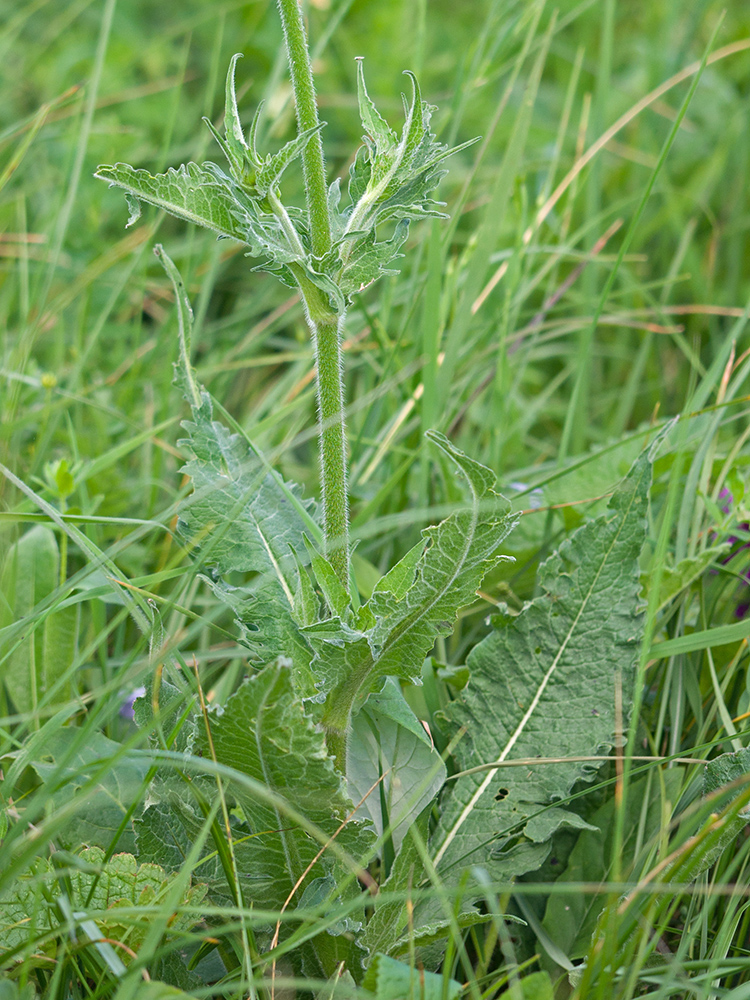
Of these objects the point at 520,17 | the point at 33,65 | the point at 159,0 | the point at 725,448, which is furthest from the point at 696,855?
the point at 159,0

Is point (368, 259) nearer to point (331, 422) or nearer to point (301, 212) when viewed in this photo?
point (301, 212)

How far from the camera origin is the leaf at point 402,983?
1.01 metres

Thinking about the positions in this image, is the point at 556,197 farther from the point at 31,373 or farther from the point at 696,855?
the point at 696,855

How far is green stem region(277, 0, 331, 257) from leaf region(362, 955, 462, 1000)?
911 millimetres

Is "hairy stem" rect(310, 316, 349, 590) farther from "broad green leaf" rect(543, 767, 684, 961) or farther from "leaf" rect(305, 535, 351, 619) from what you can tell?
"broad green leaf" rect(543, 767, 684, 961)

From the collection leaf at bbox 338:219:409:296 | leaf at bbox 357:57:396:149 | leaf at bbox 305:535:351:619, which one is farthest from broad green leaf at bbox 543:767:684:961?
leaf at bbox 357:57:396:149

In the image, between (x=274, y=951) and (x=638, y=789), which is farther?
(x=638, y=789)

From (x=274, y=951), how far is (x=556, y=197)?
195cm

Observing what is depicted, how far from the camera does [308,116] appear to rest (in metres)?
1.18

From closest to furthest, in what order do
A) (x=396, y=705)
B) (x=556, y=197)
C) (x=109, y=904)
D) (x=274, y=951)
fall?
(x=274, y=951), (x=109, y=904), (x=396, y=705), (x=556, y=197)

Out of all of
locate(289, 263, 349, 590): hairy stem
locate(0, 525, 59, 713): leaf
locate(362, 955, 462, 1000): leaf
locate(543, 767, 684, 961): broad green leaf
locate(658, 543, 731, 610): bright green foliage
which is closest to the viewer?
locate(362, 955, 462, 1000): leaf

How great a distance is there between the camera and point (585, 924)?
135 cm

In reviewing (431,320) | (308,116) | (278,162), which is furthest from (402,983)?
(431,320)

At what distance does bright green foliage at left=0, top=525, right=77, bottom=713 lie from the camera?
167 cm
